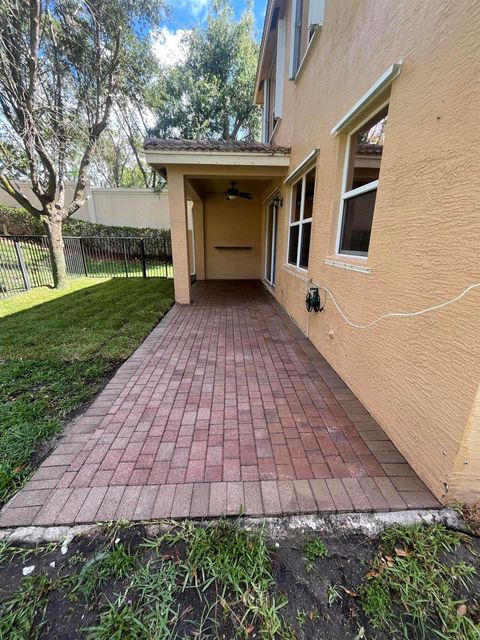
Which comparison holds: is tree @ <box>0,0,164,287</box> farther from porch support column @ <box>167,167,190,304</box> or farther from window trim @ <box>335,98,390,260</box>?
window trim @ <box>335,98,390,260</box>

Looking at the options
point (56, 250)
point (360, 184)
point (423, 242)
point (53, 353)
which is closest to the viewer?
point (423, 242)

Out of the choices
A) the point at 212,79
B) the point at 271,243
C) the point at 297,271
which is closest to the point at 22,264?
the point at 271,243

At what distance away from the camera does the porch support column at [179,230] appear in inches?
225

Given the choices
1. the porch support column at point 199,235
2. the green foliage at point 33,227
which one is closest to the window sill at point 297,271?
the porch support column at point 199,235

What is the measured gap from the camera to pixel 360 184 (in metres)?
3.11

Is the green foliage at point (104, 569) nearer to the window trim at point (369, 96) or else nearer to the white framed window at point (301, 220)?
the window trim at point (369, 96)

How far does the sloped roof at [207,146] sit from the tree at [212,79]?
11.0 meters

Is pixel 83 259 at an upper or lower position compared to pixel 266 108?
lower

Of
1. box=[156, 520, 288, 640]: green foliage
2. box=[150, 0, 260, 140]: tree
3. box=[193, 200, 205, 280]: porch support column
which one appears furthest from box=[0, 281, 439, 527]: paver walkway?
box=[150, 0, 260, 140]: tree

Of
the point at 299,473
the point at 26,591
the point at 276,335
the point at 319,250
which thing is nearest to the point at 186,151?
the point at 319,250

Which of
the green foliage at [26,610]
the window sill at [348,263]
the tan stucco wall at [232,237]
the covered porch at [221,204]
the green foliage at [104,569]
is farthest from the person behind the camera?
the tan stucco wall at [232,237]

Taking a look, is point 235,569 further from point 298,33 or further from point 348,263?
point 298,33

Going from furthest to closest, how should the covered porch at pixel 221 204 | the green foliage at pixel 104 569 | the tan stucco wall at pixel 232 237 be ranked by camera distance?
1. the tan stucco wall at pixel 232 237
2. the covered porch at pixel 221 204
3. the green foliage at pixel 104 569

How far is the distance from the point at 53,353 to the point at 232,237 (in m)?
7.39
